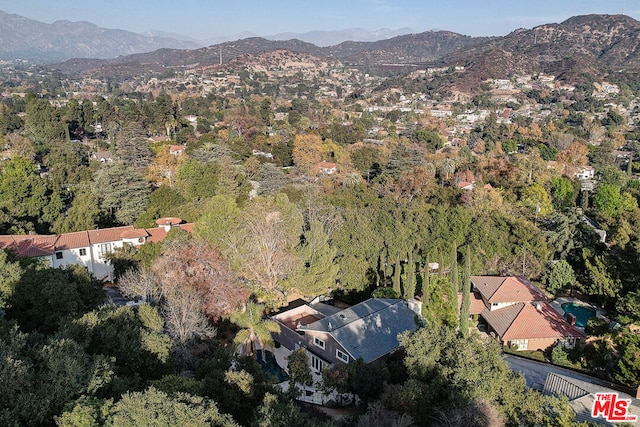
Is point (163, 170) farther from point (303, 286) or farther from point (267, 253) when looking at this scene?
point (303, 286)

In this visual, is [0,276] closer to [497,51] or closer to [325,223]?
[325,223]

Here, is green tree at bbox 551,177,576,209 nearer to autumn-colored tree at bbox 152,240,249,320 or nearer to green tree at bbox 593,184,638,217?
green tree at bbox 593,184,638,217

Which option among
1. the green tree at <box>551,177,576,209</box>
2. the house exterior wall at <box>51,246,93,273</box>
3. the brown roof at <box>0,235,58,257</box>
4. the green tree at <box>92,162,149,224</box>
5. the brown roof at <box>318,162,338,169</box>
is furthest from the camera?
the brown roof at <box>318,162,338,169</box>

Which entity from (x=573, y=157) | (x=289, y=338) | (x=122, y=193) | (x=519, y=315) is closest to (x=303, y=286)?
(x=289, y=338)

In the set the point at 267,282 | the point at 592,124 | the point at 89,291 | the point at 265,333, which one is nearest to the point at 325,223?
the point at 267,282

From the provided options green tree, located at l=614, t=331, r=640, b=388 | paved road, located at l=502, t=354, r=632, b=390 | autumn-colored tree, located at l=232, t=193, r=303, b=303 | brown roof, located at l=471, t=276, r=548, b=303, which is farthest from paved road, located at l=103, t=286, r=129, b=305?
green tree, located at l=614, t=331, r=640, b=388
